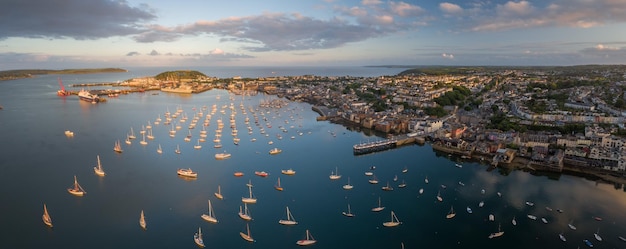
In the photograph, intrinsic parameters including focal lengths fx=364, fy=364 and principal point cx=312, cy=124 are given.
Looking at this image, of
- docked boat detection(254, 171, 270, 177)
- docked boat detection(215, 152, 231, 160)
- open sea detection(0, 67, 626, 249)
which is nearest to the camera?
open sea detection(0, 67, 626, 249)

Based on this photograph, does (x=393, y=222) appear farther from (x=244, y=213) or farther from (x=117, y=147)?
(x=117, y=147)

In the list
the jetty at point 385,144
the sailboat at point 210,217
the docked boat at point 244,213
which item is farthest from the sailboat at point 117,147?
the jetty at point 385,144

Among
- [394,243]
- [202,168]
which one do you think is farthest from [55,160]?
[394,243]

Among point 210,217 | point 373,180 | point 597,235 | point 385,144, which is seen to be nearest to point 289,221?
point 210,217

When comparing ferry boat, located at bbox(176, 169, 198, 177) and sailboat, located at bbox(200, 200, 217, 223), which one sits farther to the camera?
ferry boat, located at bbox(176, 169, 198, 177)

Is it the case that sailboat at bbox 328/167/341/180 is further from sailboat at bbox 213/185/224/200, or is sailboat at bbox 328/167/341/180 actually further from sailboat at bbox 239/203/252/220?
sailboat at bbox 213/185/224/200

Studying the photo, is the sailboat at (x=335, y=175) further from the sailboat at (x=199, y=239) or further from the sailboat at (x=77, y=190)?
the sailboat at (x=77, y=190)

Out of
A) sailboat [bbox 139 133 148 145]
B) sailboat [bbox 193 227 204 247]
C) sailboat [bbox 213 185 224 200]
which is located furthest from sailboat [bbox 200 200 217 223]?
sailboat [bbox 139 133 148 145]

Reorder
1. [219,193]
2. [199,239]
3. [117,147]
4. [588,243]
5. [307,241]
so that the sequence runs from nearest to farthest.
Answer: [588,243] < [199,239] < [307,241] < [219,193] < [117,147]

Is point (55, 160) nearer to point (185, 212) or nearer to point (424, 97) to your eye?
point (185, 212)
